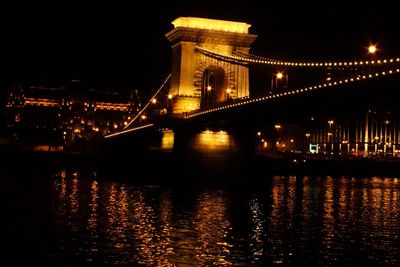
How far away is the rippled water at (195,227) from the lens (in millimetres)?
18641

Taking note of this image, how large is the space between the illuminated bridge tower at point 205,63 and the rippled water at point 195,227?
1685 centimetres

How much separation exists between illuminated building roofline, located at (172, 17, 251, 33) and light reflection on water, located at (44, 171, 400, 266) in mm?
17917

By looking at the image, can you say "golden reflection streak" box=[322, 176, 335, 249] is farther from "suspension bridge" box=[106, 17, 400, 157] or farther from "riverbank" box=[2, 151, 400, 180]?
"suspension bridge" box=[106, 17, 400, 157]

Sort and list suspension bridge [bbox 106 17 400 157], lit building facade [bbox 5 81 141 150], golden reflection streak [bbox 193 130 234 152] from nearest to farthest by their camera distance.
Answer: golden reflection streak [bbox 193 130 234 152] → suspension bridge [bbox 106 17 400 157] → lit building facade [bbox 5 81 141 150]

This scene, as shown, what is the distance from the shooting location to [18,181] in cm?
4072

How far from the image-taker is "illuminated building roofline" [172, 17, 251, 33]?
53938 mm

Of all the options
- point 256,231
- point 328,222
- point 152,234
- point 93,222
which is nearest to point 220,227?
point 256,231

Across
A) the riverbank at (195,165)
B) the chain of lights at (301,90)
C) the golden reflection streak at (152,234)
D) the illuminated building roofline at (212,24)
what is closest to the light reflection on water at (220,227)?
the golden reflection streak at (152,234)

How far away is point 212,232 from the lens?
22.6 metres

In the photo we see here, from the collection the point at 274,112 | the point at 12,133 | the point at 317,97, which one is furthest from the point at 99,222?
Answer: the point at 12,133

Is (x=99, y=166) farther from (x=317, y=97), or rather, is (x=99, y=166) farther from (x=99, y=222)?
(x=99, y=222)

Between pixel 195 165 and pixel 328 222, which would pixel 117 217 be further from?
pixel 195 165

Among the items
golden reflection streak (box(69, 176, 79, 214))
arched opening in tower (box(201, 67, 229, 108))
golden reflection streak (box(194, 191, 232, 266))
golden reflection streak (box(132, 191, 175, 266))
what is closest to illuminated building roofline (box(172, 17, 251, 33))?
arched opening in tower (box(201, 67, 229, 108))

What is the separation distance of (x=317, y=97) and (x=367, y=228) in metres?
7.42
